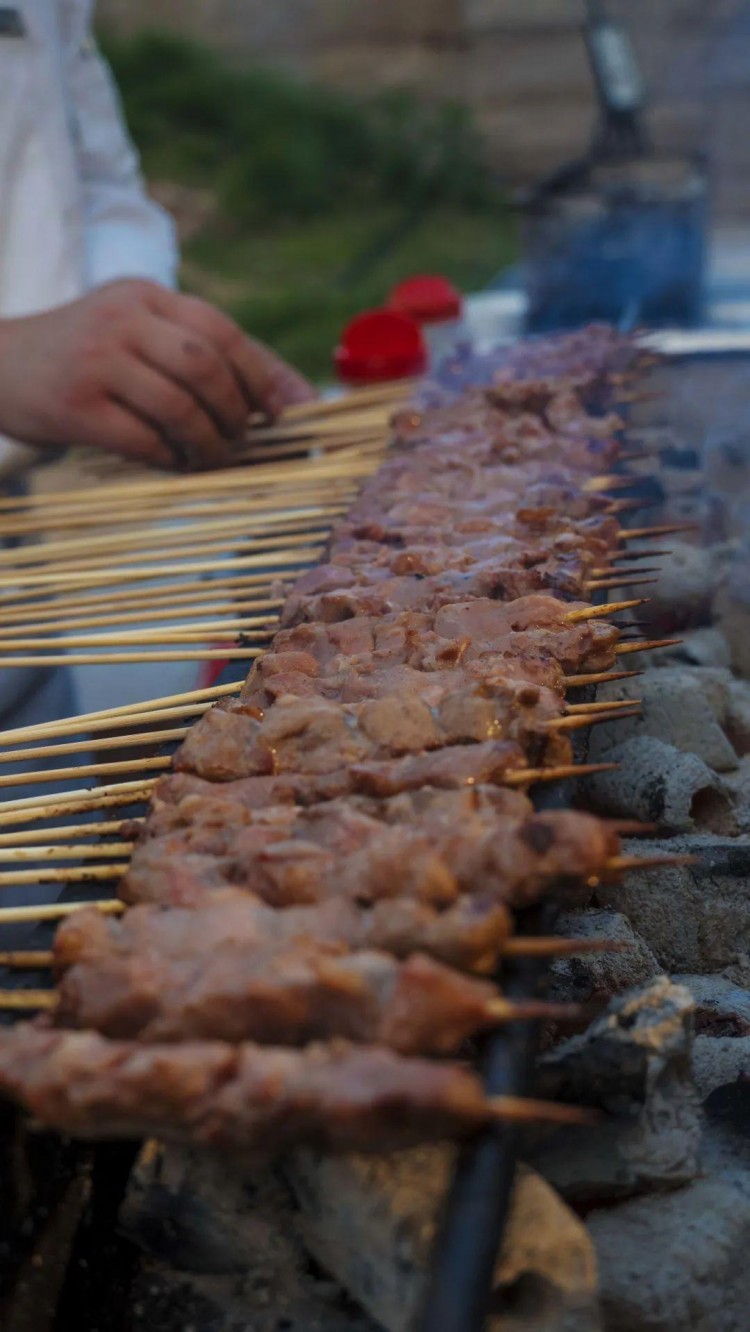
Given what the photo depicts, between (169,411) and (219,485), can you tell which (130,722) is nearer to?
(219,485)

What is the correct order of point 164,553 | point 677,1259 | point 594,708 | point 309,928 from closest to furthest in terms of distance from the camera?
point 309,928 → point 677,1259 → point 594,708 → point 164,553

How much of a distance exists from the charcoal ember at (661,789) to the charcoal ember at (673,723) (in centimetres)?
8

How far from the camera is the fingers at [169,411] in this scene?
3729 millimetres

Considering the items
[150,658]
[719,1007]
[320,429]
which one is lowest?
[719,1007]

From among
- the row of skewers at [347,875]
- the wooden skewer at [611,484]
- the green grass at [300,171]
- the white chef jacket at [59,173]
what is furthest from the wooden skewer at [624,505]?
the green grass at [300,171]

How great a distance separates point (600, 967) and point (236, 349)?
2.41m

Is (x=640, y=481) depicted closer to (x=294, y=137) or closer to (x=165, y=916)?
(x=165, y=916)

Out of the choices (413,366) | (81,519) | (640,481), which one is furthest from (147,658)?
(413,366)

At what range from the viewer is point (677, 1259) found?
5.98 feet

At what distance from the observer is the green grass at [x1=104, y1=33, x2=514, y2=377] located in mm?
13422

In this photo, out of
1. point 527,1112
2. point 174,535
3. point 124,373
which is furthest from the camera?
point 124,373

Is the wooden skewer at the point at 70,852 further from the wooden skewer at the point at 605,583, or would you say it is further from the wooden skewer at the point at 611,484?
the wooden skewer at the point at 611,484

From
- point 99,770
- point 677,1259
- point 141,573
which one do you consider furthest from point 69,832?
point 141,573

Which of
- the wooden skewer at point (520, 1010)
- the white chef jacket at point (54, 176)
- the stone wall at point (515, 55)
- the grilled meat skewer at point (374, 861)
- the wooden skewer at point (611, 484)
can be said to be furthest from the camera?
the stone wall at point (515, 55)
